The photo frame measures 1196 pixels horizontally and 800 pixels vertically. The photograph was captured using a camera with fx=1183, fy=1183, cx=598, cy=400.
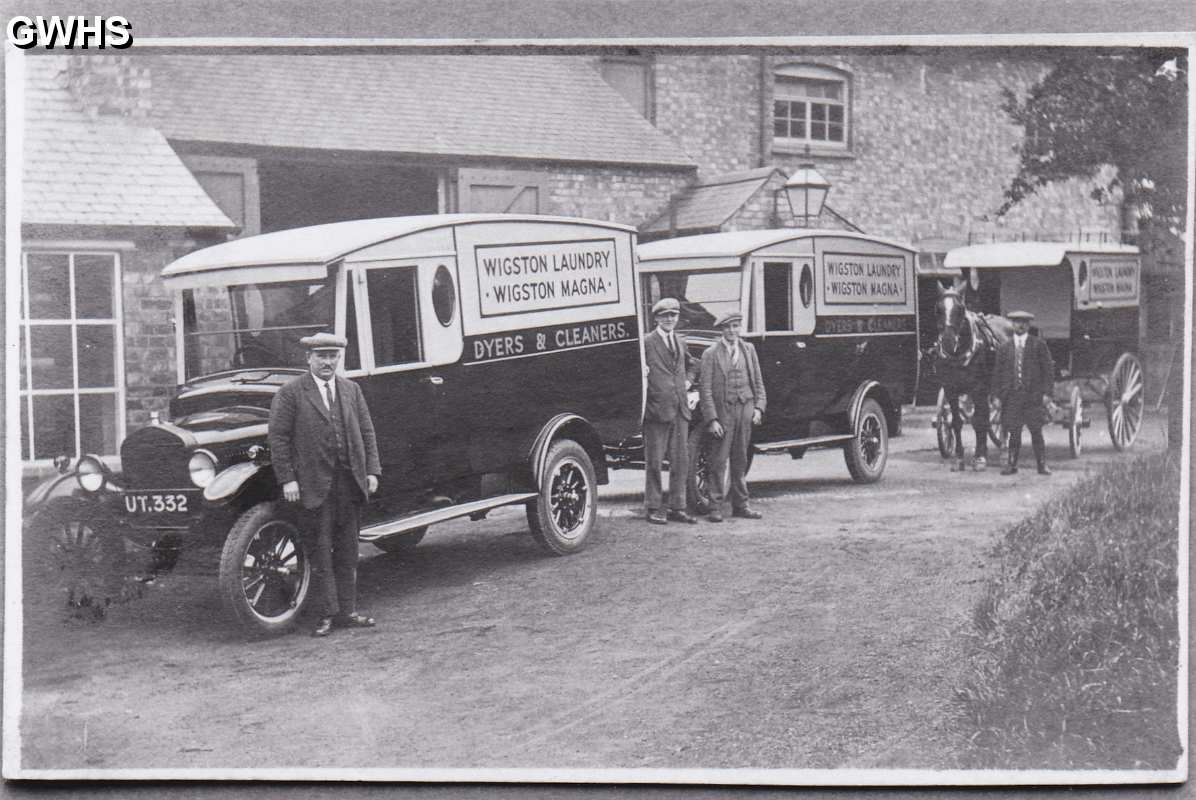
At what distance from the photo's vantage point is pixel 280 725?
436 cm

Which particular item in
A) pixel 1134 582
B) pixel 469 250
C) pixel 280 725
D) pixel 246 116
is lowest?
pixel 280 725

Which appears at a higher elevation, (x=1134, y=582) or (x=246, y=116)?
(x=246, y=116)

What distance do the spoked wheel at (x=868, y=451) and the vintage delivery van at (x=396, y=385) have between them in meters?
1.00

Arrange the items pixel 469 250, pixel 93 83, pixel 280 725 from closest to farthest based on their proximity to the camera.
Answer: pixel 280 725 → pixel 93 83 → pixel 469 250

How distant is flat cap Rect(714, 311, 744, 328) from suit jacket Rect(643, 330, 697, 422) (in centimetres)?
18

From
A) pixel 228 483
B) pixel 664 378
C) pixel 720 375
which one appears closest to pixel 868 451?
pixel 720 375

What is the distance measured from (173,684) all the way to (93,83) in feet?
7.72

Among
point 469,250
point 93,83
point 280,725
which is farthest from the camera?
point 469,250

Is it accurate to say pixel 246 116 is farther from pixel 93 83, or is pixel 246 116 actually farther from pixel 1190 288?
pixel 1190 288

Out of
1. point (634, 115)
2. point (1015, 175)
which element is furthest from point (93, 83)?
point (1015, 175)

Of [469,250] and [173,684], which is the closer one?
[173,684]

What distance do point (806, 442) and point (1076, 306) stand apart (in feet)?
4.47

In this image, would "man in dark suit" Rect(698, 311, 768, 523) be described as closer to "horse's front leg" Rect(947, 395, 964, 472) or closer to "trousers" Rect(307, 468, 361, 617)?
"horse's front leg" Rect(947, 395, 964, 472)

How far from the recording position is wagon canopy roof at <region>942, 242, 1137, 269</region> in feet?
16.2
